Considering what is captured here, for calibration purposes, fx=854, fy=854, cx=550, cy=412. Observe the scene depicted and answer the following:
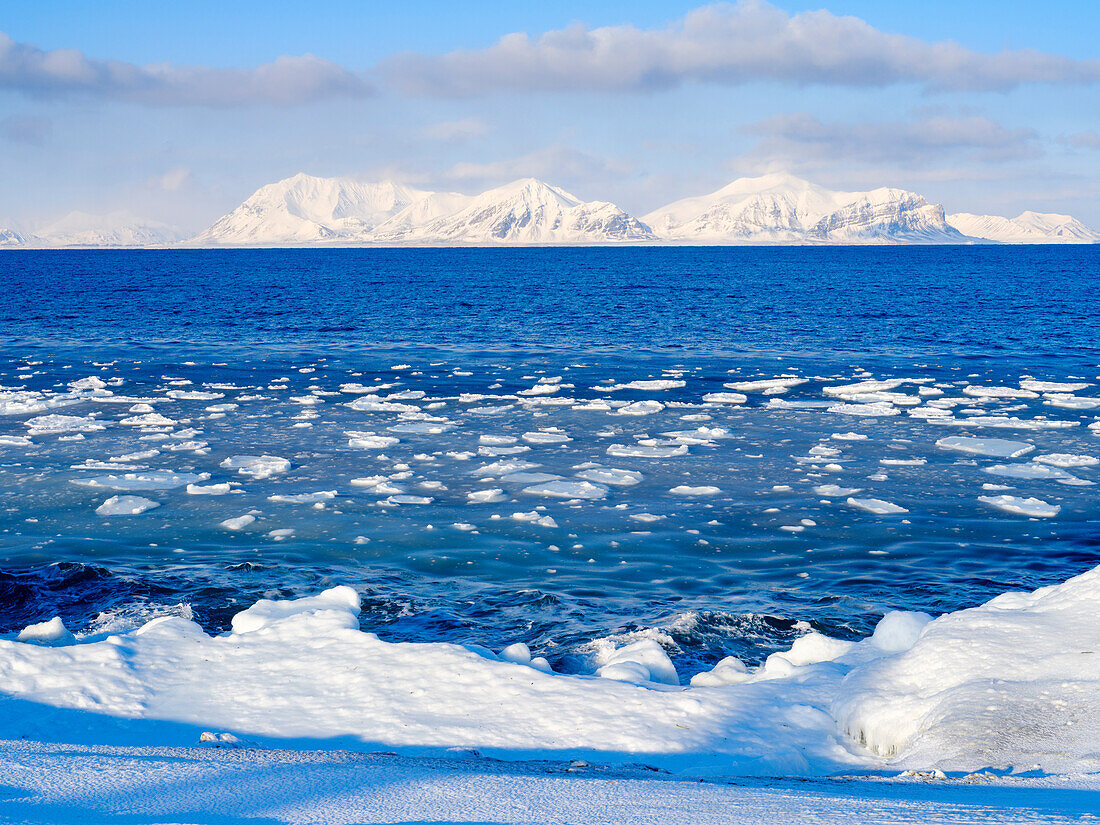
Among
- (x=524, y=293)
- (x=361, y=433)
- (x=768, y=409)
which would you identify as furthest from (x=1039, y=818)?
(x=524, y=293)

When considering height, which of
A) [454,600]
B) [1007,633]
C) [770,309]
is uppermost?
[770,309]

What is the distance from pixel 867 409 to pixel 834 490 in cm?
621

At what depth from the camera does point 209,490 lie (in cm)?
1104

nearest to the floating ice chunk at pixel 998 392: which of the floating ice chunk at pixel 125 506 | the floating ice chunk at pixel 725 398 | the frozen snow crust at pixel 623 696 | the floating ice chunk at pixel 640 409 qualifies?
the floating ice chunk at pixel 725 398

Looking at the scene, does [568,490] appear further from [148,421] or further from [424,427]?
[148,421]

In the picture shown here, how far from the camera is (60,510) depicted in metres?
10.3

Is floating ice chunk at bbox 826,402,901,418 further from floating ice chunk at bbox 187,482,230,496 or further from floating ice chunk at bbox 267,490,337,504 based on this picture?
floating ice chunk at bbox 187,482,230,496

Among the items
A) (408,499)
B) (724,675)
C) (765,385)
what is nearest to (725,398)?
(765,385)

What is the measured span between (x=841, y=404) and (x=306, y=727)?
14.6m

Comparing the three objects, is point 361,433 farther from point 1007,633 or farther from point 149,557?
point 1007,633

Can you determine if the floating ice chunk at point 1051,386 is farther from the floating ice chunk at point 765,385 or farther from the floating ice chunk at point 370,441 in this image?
the floating ice chunk at point 370,441

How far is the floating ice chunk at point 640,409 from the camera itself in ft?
54.6

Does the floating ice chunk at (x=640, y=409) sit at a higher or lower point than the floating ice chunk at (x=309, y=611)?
higher

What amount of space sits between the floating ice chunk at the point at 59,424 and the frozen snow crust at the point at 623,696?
9.36 meters
